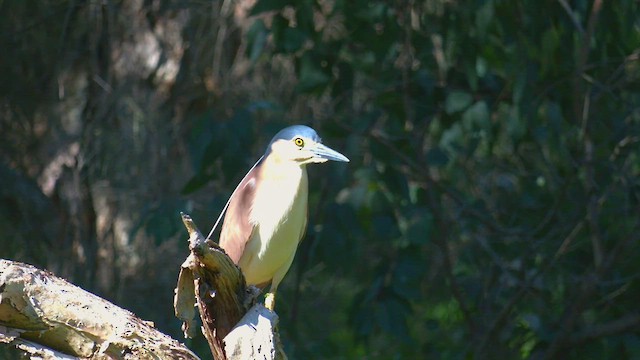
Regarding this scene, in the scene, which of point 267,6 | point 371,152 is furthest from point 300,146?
point 371,152

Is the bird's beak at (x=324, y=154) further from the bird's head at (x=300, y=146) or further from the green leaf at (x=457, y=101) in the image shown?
the green leaf at (x=457, y=101)

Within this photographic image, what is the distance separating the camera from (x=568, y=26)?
543 centimetres

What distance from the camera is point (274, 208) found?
14.9 ft

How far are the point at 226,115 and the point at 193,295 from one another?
395 cm

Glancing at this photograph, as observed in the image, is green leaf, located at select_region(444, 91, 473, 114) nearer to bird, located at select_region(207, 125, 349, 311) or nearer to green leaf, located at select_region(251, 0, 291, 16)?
green leaf, located at select_region(251, 0, 291, 16)

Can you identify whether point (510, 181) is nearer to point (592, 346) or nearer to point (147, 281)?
point (592, 346)

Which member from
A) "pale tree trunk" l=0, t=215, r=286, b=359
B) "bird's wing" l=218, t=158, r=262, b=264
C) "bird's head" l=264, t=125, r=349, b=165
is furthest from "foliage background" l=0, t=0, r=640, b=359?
"pale tree trunk" l=0, t=215, r=286, b=359

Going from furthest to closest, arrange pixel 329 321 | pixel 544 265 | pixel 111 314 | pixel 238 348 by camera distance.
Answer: pixel 329 321
pixel 544 265
pixel 238 348
pixel 111 314

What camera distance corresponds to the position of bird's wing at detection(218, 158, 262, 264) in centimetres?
460

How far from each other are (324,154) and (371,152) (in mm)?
1253

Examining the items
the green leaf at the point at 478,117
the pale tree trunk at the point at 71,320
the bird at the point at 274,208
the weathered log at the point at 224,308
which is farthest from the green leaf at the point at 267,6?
the pale tree trunk at the point at 71,320

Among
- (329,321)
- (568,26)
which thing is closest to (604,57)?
(568,26)

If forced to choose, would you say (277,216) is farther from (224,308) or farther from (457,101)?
(457,101)

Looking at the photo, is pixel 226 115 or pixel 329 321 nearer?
pixel 226 115
